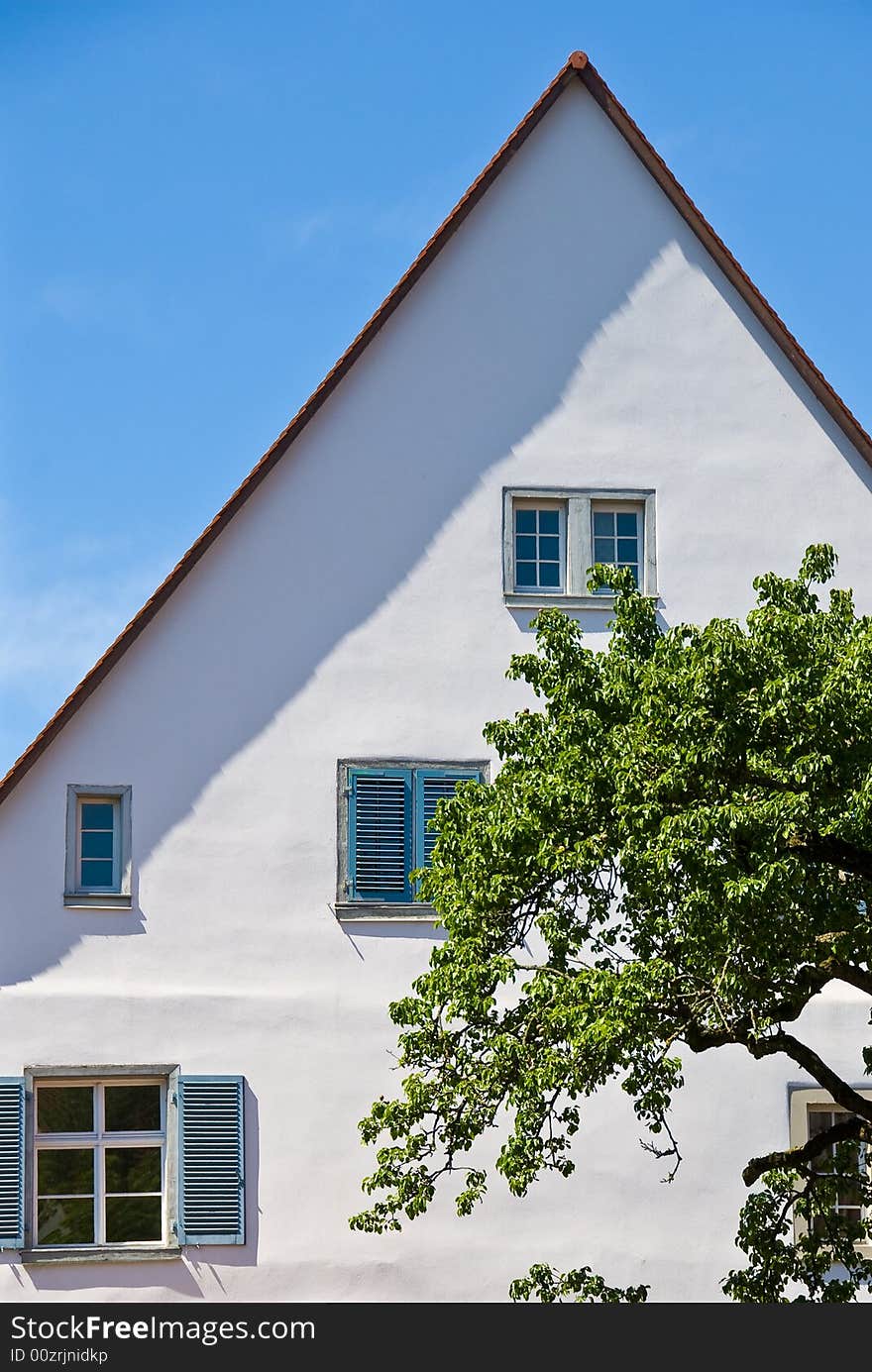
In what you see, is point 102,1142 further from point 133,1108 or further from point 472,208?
point 472,208

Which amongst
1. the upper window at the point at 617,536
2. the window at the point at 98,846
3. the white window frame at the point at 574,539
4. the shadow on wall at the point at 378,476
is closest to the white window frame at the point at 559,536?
the white window frame at the point at 574,539

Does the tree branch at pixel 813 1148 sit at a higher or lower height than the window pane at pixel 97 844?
lower

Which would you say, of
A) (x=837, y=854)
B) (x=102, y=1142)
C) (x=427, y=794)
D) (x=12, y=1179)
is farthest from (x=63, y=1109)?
(x=837, y=854)

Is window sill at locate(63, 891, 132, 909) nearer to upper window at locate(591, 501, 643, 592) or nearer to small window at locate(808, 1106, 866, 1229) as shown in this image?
upper window at locate(591, 501, 643, 592)

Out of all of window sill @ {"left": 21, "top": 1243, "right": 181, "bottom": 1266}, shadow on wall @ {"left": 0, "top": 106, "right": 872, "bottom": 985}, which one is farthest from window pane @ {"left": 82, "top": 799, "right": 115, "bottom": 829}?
window sill @ {"left": 21, "top": 1243, "right": 181, "bottom": 1266}

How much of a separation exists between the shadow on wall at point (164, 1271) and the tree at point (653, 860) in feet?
10.8

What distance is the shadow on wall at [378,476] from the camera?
18.0 m

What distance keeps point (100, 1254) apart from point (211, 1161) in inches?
46.2

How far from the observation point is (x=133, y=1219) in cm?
1741

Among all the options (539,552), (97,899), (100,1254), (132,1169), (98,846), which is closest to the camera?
(100,1254)

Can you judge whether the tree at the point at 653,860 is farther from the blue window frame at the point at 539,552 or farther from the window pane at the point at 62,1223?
the blue window frame at the point at 539,552
